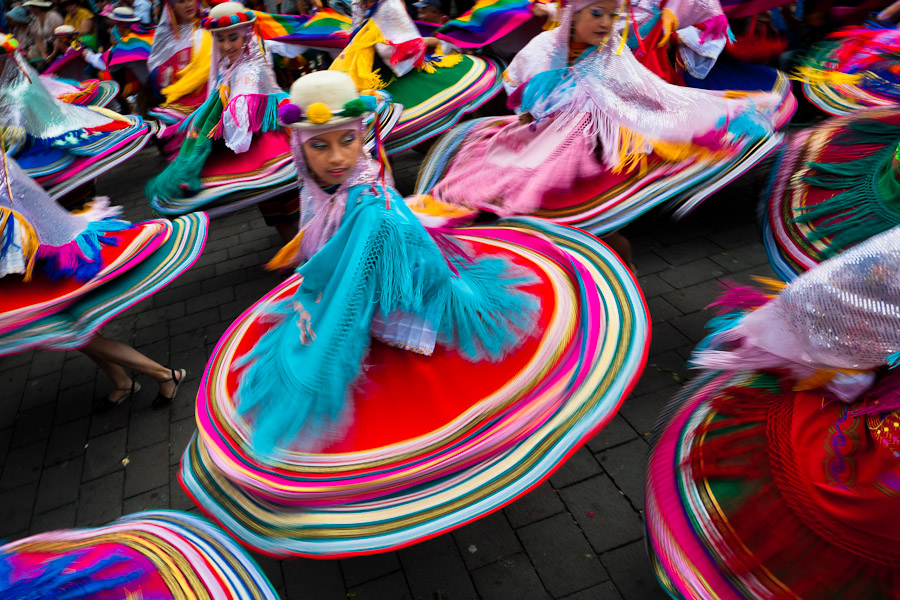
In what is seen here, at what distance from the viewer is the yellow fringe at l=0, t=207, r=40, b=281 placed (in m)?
2.81

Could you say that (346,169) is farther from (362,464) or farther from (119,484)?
(119,484)

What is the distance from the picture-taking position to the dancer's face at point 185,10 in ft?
16.9

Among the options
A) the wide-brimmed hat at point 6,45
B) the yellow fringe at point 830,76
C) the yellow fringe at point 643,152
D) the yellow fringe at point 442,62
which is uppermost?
the yellow fringe at point 830,76

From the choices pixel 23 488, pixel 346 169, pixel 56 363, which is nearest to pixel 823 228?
pixel 346 169

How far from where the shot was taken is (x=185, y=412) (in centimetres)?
335

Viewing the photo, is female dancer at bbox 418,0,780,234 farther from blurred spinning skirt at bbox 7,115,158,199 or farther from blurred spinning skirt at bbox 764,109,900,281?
blurred spinning skirt at bbox 7,115,158,199

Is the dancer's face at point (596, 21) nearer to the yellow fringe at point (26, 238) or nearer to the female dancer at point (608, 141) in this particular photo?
the female dancer at point (608, 141)

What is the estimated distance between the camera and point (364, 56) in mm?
4348

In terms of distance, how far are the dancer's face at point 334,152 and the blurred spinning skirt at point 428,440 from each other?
59 cm

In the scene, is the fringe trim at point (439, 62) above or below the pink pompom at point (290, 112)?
below

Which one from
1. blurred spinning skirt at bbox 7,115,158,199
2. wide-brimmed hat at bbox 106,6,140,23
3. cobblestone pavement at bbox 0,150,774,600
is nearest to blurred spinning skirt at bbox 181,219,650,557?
cobblestone pavement at bbox 0,150,774,600

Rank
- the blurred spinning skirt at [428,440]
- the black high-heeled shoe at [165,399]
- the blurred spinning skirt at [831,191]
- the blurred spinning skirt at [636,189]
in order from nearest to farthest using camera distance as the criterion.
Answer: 1. the blurred spinning skirt at [428,440]
2. the blurred spinning skirt at [831,191]
3. the blurred spinning skirt at [636,189]
4. the black high-heeled shoe at [165,399]

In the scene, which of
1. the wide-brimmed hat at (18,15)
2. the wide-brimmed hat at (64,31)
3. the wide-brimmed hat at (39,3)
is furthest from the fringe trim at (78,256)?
the wide-brimmed hat at (18,15)

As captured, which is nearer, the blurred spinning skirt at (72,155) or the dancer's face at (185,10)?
the blurred spinning skirt at (72,155)
